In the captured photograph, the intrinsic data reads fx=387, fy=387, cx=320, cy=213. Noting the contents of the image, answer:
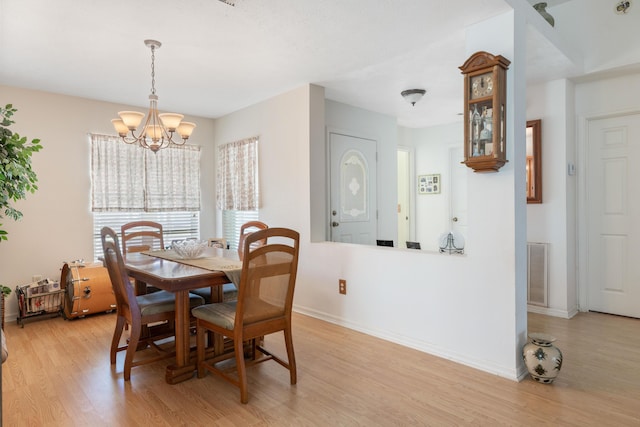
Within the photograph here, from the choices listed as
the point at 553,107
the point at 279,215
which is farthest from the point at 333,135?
the point at 553,107

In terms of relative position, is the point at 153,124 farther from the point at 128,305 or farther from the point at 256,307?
the point at 256,307

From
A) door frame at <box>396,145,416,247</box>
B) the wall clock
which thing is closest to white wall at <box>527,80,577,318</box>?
the wall clock

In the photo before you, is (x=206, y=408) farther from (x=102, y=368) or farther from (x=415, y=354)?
(x=415, y=354)

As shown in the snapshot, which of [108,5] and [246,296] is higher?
[108,5]

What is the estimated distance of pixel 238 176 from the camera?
5148 millimetres

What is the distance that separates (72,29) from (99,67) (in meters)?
0.78

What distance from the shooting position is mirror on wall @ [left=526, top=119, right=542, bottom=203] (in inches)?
161

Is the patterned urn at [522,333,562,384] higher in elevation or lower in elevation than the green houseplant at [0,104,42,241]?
lower

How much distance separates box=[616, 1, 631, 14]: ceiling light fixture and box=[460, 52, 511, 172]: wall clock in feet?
6.43

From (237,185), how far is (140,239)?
55.9 inches

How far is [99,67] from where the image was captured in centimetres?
358

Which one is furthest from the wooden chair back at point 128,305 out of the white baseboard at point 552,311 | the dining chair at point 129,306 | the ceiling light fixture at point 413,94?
the white baseboard at point 552,311

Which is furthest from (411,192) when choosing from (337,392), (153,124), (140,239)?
(337,392)

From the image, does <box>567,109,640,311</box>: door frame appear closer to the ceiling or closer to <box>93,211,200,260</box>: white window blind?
the ceiling
